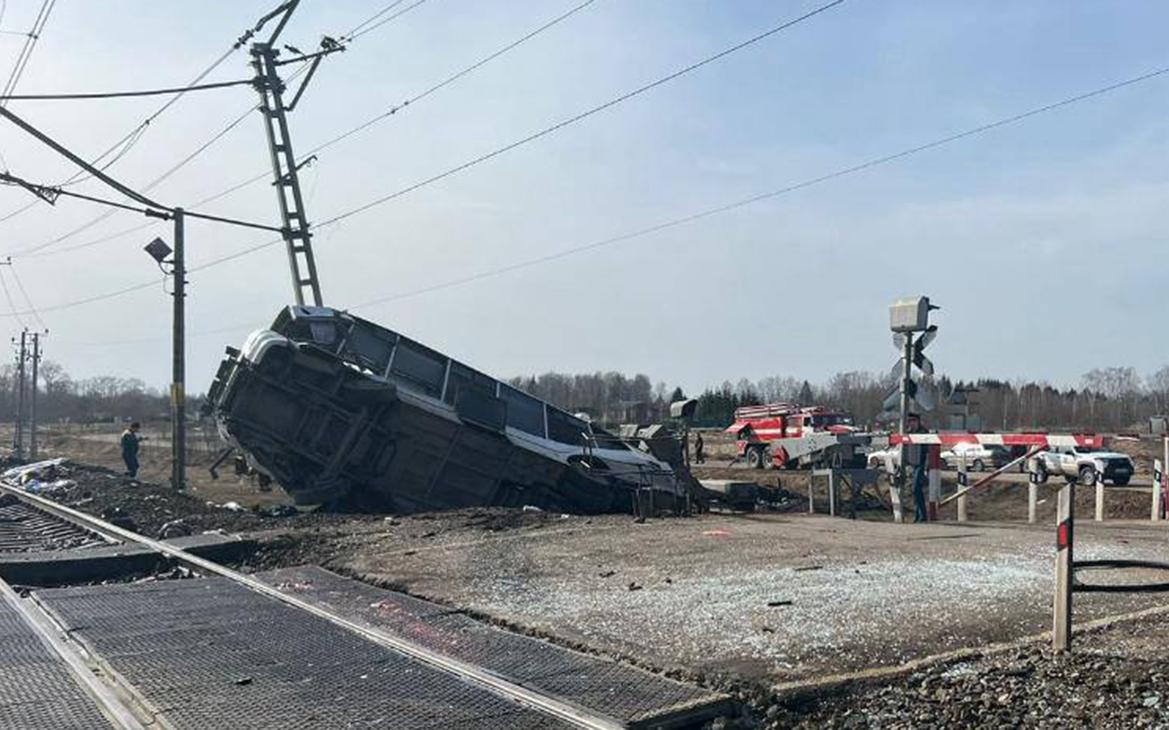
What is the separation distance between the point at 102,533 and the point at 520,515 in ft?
19.5

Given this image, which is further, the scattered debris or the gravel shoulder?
the scattered debris

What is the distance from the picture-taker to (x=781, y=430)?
45.5m

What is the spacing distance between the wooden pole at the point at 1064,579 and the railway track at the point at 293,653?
2075 mm

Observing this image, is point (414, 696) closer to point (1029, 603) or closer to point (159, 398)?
point (1029, 603)

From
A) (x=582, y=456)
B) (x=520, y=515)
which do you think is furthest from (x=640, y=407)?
(x=520, y=515)

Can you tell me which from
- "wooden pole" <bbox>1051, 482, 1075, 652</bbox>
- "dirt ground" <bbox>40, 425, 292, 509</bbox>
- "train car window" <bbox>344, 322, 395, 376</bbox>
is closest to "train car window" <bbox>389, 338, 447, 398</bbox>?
"train car window" <bbox>344, 322, 395, 376</bbox>

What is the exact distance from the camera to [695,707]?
18.7 ft

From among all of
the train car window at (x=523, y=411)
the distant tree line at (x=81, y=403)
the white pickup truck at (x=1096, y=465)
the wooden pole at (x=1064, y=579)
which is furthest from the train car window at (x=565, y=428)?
the distant tree line at (x=81, y=403)

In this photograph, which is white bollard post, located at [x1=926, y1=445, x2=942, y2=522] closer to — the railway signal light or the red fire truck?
the railway signal light

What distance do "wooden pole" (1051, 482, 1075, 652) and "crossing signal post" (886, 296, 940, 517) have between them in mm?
10025

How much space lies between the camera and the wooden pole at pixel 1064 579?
6227 mm

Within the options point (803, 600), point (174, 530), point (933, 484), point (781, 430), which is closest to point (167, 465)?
point (781, 430)

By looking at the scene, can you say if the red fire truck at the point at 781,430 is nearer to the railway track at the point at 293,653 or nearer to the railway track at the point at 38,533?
the railway track at the point at 38,533

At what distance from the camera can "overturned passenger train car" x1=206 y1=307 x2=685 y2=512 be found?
18.7m
